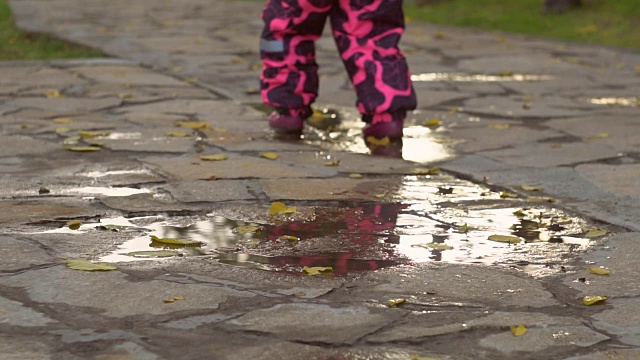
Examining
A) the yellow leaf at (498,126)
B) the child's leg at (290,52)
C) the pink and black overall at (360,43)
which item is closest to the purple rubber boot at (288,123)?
the child's leg at (290,52)

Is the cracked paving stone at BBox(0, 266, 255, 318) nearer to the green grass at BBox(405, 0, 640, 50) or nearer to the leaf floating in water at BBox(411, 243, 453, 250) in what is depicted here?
the leaf floating in water at BBox(411, 243, 453, 250)

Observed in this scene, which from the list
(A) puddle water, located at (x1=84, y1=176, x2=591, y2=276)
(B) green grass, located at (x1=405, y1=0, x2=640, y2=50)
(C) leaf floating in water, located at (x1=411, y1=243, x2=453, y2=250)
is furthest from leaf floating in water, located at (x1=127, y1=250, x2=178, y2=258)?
(B) green grass, located at (x1=405, y1=0, x2=640, y2=50)

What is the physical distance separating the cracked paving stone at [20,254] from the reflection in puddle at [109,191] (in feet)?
2.10

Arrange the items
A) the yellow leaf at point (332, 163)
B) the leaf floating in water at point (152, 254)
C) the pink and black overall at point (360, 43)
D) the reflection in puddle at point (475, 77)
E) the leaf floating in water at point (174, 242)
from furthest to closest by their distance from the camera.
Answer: the reflection in puddle at point (475, 77)
the pink and black overall at point (360, 43)
the yellow leaf at point (332, 163)
the leaf floating in water at point (174, 242)
the leaf floating in water at point (152, 254)

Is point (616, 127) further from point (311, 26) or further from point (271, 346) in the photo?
point (271, 346)

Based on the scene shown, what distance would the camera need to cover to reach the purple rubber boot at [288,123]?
17.0 ft

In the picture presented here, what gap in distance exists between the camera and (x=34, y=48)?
8.62 m

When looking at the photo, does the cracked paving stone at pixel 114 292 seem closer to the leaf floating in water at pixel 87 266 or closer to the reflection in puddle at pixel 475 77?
the leaf floating in water at pixel 87 266

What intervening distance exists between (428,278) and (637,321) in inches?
20.1

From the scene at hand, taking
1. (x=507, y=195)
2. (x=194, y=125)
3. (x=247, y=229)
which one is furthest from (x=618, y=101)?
(x=247, y=229)

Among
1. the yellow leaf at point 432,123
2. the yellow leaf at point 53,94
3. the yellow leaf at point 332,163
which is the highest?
the yellow leaf at point 332,163

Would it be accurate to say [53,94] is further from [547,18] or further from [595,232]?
[547,18]

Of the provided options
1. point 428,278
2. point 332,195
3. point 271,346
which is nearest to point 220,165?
point 332,195

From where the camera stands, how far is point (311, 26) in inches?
198
